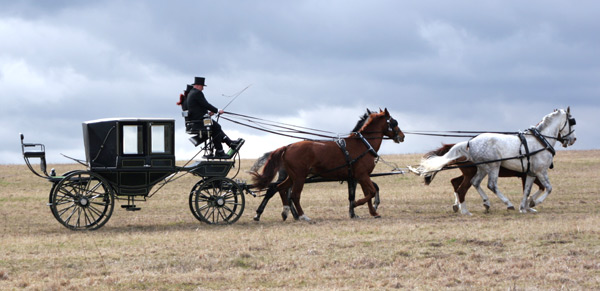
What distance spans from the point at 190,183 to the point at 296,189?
50.1 ft

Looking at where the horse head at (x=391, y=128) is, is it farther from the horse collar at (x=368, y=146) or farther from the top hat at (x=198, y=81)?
the top hat at (x=198, y=81)

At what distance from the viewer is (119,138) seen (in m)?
15.4

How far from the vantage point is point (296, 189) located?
16.5 metres

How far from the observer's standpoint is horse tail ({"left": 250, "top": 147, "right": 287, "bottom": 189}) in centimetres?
1670

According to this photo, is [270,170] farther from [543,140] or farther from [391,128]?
[543,140]

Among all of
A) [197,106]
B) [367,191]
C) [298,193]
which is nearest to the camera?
[197,106]

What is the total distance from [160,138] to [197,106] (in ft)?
3.40

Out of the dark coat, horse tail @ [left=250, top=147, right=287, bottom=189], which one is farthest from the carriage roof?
horse tail @ [left=250, top=147, right=287, bottom=189]

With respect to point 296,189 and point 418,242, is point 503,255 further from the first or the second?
point 296,189

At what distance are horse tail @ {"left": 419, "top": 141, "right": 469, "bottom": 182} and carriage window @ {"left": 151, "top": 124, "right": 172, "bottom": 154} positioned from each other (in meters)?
6.27

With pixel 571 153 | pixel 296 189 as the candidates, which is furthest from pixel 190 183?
pixel 571 153

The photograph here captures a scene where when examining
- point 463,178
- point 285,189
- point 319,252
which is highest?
point 463,178

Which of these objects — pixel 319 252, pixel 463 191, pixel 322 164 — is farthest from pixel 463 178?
pixel 319 252

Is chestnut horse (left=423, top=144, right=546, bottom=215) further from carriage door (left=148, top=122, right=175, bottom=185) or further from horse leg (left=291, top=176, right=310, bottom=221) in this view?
carriage door (left=148, top=122, right=175, bottom=185)
